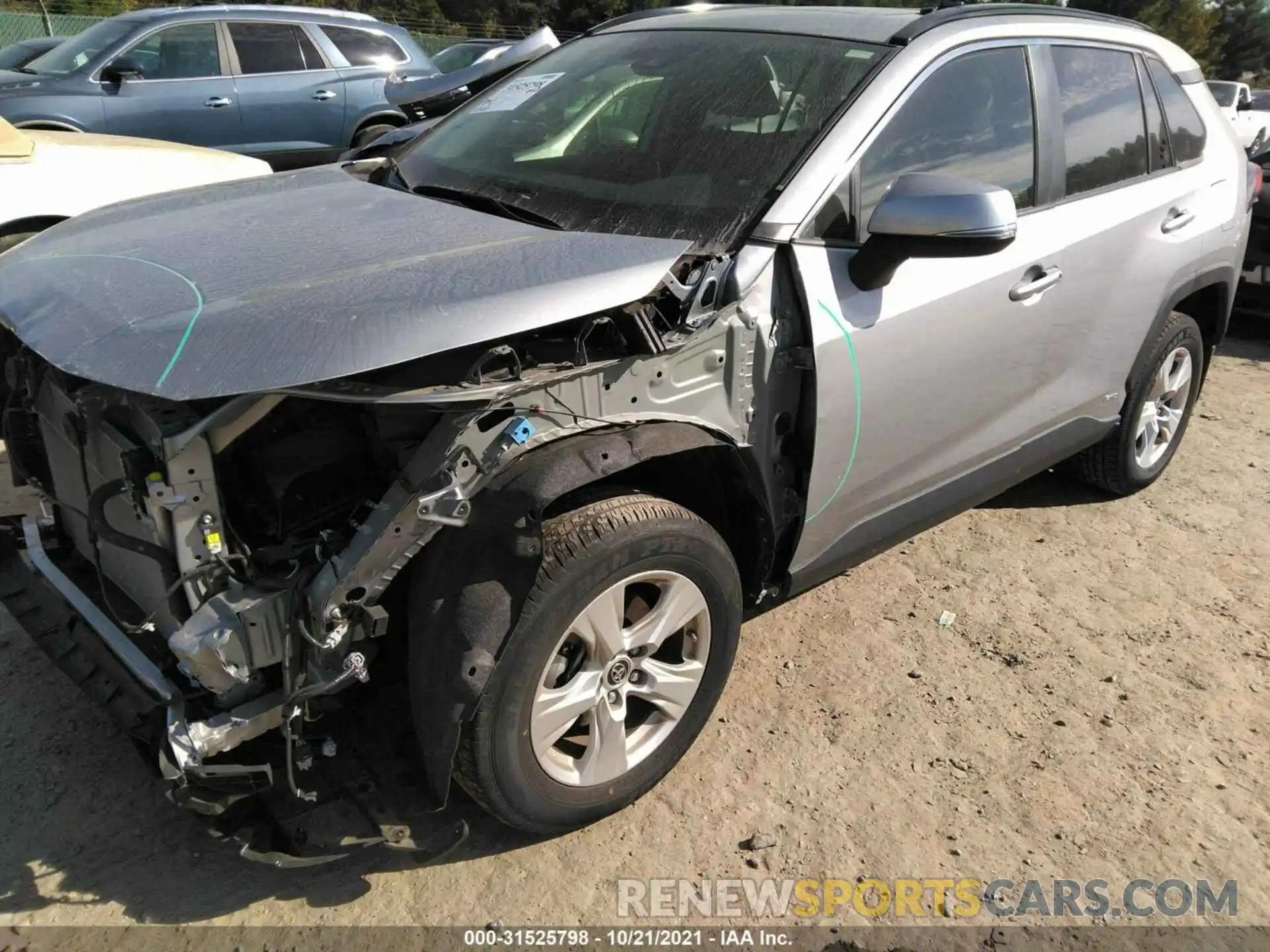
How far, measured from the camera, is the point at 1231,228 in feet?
13.6

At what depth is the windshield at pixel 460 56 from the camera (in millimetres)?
12812

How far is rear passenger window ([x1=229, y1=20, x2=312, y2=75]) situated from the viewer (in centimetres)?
835

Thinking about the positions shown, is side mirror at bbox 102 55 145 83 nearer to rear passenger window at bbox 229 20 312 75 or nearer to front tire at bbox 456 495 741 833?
rear passenger window at bbox 229 20 312 75

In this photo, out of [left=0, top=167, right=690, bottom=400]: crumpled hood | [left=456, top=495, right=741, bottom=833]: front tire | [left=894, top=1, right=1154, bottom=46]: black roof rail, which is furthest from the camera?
[left=894, top=1, right=1154, bottom=46]: black roof rail

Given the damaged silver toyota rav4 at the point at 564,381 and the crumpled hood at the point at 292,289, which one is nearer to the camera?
the crumpled hood at the point at 292,289

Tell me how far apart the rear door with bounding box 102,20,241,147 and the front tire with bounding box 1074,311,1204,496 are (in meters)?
7.32

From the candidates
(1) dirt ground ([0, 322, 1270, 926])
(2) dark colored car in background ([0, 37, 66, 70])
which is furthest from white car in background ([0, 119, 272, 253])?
(2) dark colored car in background ([0, 37, 66, 70])

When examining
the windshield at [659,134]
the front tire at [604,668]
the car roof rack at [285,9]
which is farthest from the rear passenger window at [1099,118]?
the car roof rack at [285,9]

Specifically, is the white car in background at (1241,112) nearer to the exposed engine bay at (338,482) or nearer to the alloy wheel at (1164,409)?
the alloy wheel at (1164,409)

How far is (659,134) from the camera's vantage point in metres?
2.88

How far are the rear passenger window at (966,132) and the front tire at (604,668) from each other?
109 centimetres

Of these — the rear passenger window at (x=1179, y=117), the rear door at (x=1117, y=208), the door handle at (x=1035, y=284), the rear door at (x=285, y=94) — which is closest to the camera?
the door handle at (x=1035, y=284)

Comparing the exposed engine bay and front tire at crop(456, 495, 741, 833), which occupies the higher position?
the exposed engine bay

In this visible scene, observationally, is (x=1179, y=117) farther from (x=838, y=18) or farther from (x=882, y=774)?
(x=882, y=774)
